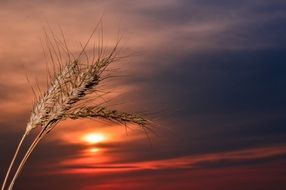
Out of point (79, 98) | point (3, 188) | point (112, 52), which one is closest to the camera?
point (3, 188)

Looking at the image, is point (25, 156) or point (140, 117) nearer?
point (25, 156)

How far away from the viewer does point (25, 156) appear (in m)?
4.23

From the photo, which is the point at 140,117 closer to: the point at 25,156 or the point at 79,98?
the point at 79,98

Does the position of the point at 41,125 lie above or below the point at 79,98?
below

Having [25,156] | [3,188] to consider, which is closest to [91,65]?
[25,156]

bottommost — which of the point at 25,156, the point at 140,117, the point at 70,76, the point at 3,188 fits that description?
the point at 3,188

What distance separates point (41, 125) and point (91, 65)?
36.6 inches

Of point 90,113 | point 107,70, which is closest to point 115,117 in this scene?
point 90,113

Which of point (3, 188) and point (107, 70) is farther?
point (107, 70)

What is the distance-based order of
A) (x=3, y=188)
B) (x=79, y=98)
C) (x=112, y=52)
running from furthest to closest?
(x=112, y=52)
(x=79, y=98)
(x=3, y=188)

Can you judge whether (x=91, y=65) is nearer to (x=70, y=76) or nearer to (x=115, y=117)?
(x=70, y=76)

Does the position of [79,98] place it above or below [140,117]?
above

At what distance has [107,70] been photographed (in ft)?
14.9

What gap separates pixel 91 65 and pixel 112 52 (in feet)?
1.23
